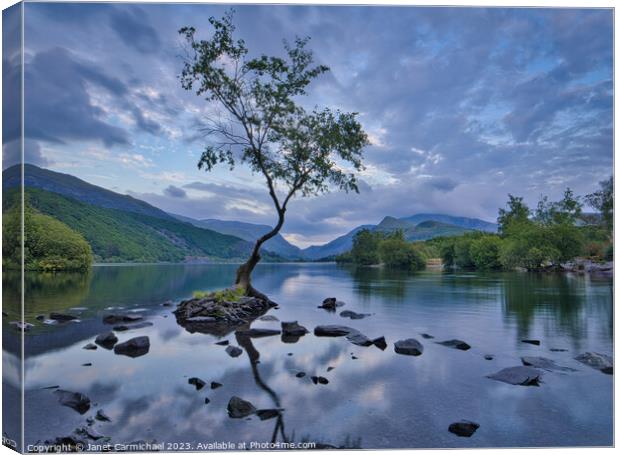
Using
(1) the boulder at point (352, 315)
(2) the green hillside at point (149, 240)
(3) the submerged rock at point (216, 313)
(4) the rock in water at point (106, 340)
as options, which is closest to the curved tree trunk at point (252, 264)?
(3) the submerged rock at point (216, 313)

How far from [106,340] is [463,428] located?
29.3 feet

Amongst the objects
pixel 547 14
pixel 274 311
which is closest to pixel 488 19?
pixel 547 14

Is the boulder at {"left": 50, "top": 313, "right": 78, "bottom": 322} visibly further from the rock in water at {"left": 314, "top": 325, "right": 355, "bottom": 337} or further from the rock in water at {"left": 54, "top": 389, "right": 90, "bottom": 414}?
the rock in water at {"left": 314, "top": 325, "right": 355, "bottom": 337}

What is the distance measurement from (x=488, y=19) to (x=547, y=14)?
1055mm

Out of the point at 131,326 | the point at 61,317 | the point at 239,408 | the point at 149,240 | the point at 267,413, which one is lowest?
the point at 267,413

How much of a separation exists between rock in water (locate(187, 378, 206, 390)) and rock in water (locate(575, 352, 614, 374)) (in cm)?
806

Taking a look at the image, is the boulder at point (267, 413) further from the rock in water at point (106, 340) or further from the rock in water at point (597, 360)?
the rock in water at point (597, 360)

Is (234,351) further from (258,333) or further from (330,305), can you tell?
(330,305)

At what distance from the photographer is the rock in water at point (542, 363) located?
28.3ft

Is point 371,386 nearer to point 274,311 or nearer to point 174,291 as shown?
point 274,311

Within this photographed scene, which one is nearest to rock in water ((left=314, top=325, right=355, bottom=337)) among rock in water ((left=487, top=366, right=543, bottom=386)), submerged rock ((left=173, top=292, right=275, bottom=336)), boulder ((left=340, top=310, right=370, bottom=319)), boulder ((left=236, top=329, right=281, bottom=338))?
boulder ((left=236, top=329, right=281, bottom=338))

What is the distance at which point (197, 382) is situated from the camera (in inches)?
308

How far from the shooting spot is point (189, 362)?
915 centimetres

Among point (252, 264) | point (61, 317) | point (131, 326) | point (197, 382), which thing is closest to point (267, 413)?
point (197, 382)
